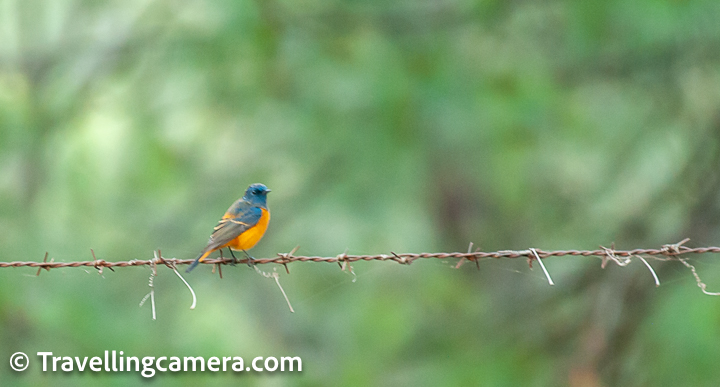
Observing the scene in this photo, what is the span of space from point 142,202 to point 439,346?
2.86 meters

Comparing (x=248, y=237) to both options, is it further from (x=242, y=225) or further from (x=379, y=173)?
(x=379, y=173)

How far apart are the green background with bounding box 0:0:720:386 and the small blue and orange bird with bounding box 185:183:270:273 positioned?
143 centimetres

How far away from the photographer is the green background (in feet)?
16.9

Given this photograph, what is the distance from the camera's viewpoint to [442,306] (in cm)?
626

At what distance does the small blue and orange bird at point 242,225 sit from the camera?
3.59m

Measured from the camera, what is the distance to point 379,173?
5504 mm

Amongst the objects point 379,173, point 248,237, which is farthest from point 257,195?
point 379,173

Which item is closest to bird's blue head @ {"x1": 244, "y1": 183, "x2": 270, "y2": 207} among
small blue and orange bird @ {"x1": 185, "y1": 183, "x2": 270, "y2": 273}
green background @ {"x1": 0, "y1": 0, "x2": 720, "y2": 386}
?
small blue and orange bird @ {"x1": 185, "y1": 183, "x2": 270, "y2": 273}

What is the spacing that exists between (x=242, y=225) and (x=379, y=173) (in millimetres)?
1968

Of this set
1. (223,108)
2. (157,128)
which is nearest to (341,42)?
(223,108)

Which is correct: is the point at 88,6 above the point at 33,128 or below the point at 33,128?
above

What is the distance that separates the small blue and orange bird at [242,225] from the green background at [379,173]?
1.43 meters

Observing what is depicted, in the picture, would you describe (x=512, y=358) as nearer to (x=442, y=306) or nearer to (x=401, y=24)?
(x=442, y=306)

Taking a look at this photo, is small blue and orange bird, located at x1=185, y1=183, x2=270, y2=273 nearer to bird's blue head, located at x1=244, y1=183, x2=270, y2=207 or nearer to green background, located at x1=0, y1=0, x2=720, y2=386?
bird's blue head, located at x1=244, y1=183, x2=270, y2=207
